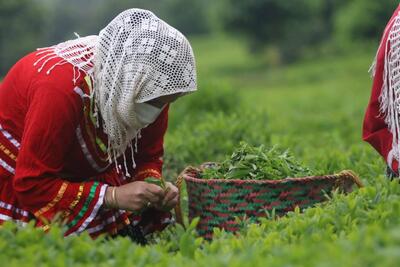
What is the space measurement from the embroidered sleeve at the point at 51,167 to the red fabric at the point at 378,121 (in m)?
1.30

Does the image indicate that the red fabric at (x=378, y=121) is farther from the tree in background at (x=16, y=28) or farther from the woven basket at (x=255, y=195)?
the tree in background at (x=16, y=28)

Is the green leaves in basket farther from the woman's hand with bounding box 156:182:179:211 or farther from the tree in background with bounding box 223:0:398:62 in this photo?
the tree in background with bounding box 223:0:398:62

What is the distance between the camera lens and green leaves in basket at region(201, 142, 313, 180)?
3543 mm

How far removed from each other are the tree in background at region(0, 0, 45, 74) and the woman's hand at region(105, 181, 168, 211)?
36.3m

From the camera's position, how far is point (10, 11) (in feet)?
127

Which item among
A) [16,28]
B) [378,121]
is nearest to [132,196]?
[378,121]

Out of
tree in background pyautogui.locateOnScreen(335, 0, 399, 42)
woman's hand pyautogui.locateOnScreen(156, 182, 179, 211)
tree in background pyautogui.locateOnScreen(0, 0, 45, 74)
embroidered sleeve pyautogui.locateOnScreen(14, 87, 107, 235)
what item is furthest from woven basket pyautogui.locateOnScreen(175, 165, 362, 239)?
tree in background pyautogui.locateOnScreen(0, 0, 45, 74)

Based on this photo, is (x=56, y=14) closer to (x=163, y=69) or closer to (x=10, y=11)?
(x=10, y=11)

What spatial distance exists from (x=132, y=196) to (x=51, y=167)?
391 millimetres

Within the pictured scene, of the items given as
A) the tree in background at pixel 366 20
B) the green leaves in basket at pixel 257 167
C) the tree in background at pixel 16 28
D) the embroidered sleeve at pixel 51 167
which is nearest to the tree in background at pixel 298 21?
the tree in background at pixel 366 20

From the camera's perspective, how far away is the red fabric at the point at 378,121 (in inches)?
131

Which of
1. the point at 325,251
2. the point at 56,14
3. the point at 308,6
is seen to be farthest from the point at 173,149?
the point at 56,14

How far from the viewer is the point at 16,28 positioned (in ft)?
128

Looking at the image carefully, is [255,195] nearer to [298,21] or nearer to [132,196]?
[132,196]
